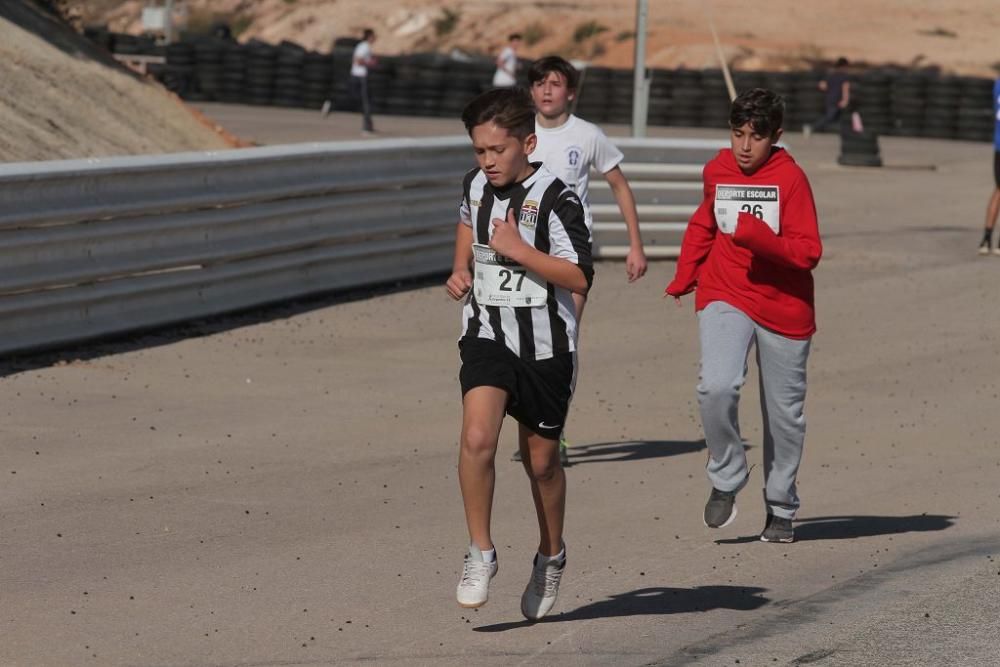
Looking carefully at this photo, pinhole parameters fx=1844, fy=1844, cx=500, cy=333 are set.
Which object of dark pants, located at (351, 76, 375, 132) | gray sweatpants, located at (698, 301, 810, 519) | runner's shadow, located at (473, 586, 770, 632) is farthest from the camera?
dark pants, located at (351, 76, 375, 132)

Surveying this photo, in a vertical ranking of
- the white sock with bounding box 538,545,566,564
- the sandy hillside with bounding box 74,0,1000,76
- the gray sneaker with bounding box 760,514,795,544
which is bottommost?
the sandy hillside with bounding box 74,0,1000,76

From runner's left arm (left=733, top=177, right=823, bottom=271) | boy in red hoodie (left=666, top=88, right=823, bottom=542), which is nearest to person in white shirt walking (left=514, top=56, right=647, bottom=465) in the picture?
boy in red hoodie (left=666, top=88, right=823, bottom=542)

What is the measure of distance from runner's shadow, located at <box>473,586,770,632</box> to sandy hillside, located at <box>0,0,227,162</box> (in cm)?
1133

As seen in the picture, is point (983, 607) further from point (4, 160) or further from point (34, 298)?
point (4, 160)

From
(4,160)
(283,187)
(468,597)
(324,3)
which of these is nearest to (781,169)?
(468,597)

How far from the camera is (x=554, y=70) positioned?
27.7ft

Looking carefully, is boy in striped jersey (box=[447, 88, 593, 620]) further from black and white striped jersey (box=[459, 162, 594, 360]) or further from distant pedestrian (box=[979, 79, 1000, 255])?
distant pedestrian (box=[979, 79, 1000, 255])

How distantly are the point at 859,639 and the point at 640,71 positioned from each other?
13.8 meters

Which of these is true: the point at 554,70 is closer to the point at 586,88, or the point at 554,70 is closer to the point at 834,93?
the point at 834,93

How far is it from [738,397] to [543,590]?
59.5 inches

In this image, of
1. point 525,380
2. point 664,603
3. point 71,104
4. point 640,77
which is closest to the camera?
point 525,380

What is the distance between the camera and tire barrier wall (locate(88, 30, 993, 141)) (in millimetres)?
38406

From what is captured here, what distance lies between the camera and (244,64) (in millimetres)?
43531

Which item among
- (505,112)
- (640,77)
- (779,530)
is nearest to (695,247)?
(779,530)
